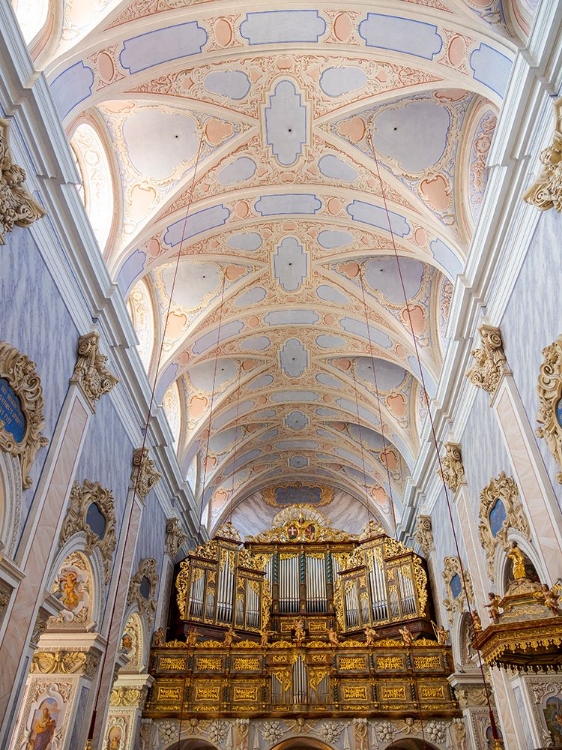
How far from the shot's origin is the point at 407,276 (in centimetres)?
1472

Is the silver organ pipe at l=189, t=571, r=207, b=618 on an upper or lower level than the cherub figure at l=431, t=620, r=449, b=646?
upper

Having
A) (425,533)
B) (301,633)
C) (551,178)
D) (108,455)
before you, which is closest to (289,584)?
(301,633)

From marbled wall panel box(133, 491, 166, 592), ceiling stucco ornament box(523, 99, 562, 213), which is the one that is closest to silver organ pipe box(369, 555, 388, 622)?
marbled wall panel box(133, 491, 166, 592)

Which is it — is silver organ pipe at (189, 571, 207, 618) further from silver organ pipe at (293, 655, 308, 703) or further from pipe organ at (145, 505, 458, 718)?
silver organ pipe at (293, 655, 308, 703)

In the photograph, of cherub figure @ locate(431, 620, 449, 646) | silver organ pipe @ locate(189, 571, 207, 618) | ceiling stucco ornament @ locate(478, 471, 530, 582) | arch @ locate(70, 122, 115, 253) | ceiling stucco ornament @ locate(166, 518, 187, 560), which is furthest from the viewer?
silver organ pipe @ locate(189, 571, 207, 618)

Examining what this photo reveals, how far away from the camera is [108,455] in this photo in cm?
1137

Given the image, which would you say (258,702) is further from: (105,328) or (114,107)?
(114,107)

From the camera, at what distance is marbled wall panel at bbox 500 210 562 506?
761 cm

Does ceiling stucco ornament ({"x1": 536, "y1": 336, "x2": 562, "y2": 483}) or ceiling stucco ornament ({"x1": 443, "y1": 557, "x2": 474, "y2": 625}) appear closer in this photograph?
ceiling stucco ornament ({"x1": 536, "y1": 336, "x2": 562, "y2": 483})

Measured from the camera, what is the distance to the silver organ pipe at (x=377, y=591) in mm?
16812

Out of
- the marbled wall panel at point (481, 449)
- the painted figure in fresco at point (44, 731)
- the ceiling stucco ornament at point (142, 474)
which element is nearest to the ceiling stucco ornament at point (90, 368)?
the ceiling stucco ornament at point (142, 474)

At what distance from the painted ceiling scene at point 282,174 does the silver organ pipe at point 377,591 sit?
3373 mm

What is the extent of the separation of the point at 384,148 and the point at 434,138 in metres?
0.95

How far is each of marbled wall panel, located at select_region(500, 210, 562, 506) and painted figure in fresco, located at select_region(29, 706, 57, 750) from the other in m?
8.38
